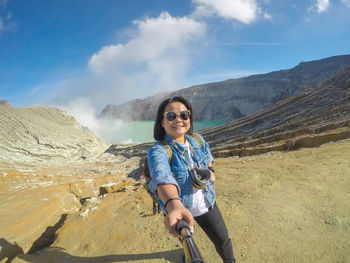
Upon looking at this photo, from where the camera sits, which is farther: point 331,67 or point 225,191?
point 331,67

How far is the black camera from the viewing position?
5.70 feet

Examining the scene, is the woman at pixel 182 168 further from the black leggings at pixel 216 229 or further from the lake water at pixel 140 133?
the lake water at pixel 140 133

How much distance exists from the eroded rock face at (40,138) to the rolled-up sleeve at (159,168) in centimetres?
2341

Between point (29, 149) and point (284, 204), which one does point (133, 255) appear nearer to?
point (284, 204)

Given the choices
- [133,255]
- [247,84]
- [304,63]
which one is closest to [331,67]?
[304,63]

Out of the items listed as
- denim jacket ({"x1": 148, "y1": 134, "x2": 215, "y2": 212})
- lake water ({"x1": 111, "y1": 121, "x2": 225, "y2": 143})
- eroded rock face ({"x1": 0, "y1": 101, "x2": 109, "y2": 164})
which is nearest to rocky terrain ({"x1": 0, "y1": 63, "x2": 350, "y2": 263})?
denim jacket ({"x1": 148, "y1": 134, "x2": 215, "y2": 212})

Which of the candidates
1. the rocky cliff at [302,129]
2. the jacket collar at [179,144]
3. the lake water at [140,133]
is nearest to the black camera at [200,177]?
the jacket collar at [179,144]

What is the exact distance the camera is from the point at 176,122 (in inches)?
77.2

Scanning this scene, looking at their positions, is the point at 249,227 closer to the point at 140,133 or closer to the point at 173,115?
the point at 173,115

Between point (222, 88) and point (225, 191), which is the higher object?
point (222, 88)

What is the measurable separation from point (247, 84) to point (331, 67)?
80.7 feet

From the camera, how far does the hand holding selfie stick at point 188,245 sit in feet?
A: 3.49

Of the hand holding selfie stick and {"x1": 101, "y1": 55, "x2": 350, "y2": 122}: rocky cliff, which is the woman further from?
{"x1": 101, "y1": 55, "x2": 350, "y2": 122}: rocky cliff

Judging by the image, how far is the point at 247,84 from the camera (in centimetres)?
6338
